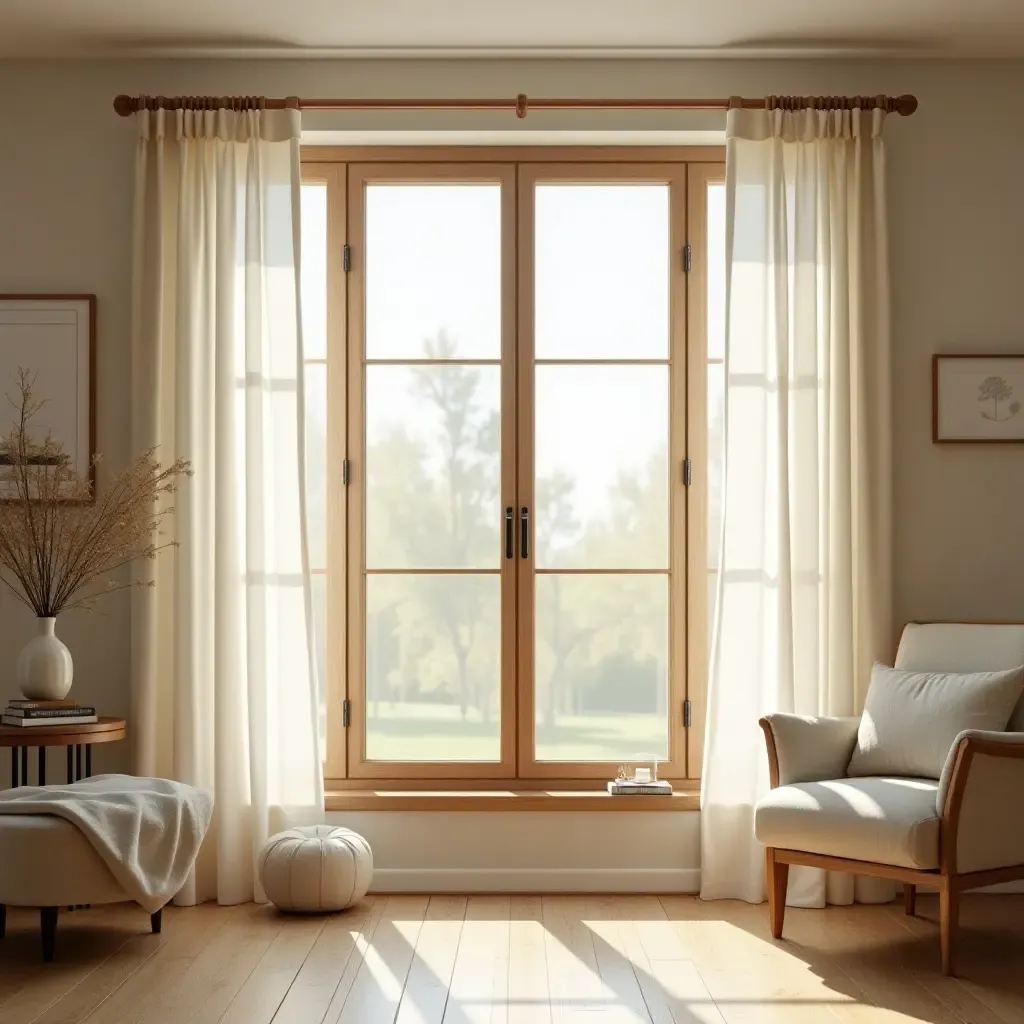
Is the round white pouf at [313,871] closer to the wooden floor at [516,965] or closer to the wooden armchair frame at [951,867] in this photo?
the wooden floor at [516,965]

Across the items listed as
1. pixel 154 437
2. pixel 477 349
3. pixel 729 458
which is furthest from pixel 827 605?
pixel 154 437

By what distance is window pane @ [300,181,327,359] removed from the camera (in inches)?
191

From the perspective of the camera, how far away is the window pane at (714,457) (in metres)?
4.80

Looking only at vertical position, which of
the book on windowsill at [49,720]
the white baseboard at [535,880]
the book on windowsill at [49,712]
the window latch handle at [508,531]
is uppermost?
the window latch handle at [508,531]

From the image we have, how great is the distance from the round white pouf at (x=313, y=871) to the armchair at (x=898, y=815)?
131cm

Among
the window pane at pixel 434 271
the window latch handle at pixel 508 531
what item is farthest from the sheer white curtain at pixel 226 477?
the window latch handle at pixel 508 531

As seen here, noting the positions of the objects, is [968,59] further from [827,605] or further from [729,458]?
[827,605]

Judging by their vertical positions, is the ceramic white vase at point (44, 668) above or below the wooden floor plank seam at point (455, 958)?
above

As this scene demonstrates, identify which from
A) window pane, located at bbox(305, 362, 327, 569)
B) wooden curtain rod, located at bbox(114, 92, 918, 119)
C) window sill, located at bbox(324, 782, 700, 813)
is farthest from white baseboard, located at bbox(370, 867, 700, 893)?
wooden curtain rod, located at bbox(114, 92, 918, 119)

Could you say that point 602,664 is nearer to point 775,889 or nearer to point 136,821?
point 775,889

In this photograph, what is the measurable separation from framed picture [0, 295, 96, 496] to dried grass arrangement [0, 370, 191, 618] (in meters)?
0.13

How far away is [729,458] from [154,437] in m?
2.01

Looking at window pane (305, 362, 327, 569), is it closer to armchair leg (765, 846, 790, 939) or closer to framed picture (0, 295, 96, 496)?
framed picture (0, 295, 96, 496)

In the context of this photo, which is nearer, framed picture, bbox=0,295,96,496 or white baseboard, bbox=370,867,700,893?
white baseboard, bbox=370,867,700,893
